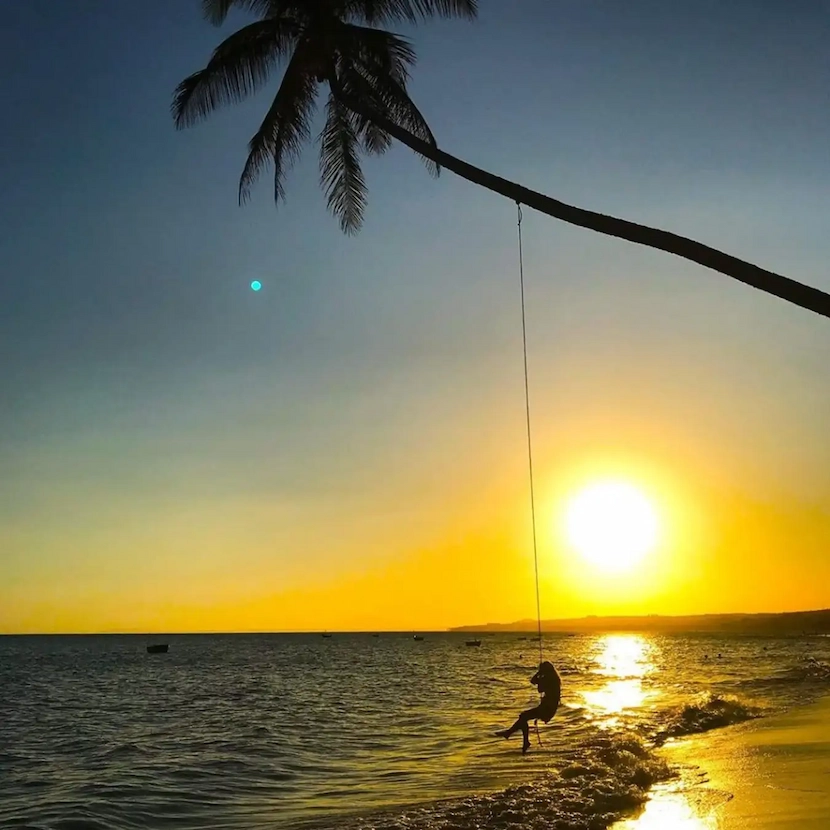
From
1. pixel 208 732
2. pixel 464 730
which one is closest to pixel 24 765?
pixel 208 732

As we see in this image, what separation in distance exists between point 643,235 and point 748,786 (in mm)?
9562

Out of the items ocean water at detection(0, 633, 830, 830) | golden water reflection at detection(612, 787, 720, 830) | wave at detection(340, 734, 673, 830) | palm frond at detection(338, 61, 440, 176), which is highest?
palm frond at detection(338, 61, 440, 176)

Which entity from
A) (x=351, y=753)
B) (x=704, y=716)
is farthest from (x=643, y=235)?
(x=704, y=716)

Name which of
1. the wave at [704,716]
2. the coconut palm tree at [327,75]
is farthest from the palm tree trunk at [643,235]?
the wave at [704,716]

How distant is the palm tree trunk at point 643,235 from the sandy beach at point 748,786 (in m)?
7.13

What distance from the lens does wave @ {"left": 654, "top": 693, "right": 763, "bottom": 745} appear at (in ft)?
77.9

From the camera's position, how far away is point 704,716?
2644 centimetres

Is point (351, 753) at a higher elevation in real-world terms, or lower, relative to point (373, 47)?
lower

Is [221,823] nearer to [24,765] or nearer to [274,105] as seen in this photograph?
[24,765]

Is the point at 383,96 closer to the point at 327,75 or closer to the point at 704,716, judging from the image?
the point at 327,75

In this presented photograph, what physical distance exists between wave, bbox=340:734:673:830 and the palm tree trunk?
829 cm

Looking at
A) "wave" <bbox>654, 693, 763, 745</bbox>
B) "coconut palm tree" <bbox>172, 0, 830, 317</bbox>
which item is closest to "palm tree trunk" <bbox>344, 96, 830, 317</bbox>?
"coconut palm tree" <bbox>172, 0, 830, 317</bbox>

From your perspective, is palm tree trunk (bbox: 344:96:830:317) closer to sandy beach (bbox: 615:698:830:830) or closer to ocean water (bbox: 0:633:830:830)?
sandy beach (bbox: 615:698:830:830)

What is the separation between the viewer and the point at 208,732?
29375 mm
